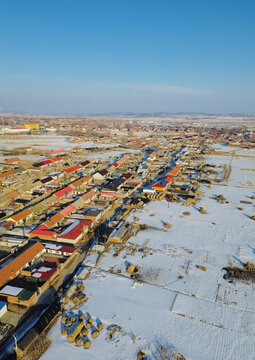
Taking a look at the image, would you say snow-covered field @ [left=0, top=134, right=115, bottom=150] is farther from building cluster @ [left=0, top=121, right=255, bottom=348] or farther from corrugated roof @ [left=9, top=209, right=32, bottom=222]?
corrugated roof @ [left=9, top=209, right=32, bottom=222]

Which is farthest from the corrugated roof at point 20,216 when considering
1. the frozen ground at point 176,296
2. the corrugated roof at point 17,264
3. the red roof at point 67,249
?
the frozen ground at point 176,296

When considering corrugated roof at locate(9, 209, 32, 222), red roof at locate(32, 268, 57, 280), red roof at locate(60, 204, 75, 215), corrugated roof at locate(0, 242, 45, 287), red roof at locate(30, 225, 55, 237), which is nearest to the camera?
corrugated roof at locate(0, 242, 45, 287)

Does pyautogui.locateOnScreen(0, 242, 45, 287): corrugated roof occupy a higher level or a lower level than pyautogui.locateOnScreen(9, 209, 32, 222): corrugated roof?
lower

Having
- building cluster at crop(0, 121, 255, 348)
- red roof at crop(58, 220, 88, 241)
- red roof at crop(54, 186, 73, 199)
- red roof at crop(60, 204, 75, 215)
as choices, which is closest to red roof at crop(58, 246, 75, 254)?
building cluster at crop(0, 121, 255, 348)

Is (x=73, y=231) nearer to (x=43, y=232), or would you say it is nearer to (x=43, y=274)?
(x=43, y=232)

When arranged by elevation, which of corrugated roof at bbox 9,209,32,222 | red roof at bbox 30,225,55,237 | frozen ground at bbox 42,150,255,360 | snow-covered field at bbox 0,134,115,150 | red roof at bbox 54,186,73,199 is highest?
snow-covered field at bbox 0,134,115,150

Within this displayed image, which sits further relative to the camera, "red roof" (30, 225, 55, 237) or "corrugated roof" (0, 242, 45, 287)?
"red roof" (30, 225, 55, 237)

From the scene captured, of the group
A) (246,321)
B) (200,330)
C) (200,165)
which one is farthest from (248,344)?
(200,165)

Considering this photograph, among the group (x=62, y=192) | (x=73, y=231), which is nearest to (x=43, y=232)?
(x=73, y=231)

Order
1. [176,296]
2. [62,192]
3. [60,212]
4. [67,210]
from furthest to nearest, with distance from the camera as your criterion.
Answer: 1. [62,192]
2. [67,210]
3. [60,212]
4. [176,296]
